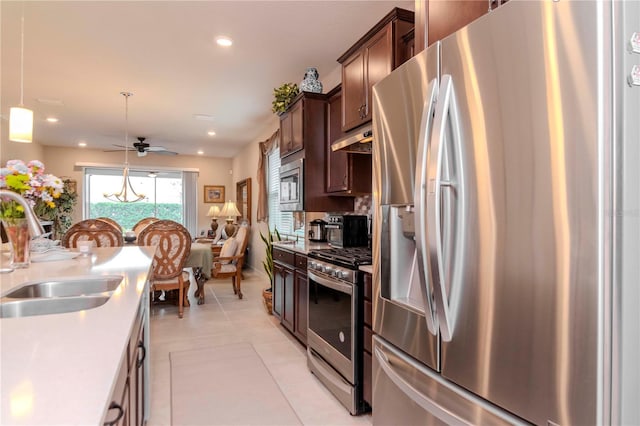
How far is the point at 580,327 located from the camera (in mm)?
828

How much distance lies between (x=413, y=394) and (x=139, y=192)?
8.77 m

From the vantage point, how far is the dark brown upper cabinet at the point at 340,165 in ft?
10.2

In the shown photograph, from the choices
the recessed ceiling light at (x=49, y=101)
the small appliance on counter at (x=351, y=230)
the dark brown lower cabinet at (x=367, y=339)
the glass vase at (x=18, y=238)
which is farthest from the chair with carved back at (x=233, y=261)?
the dark brown lower cabinet at (x=367, y=339)

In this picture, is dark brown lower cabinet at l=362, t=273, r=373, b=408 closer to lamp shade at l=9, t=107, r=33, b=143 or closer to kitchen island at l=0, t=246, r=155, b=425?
kitchen island at l=0, t=246, r=155, b=425

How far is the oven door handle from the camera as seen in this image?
2.24 m

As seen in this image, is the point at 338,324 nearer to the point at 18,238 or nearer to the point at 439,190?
the point at 439,190

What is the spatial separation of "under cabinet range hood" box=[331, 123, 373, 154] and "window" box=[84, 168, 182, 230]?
688cm

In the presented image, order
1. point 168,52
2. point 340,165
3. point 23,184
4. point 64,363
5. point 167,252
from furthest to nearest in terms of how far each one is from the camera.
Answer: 1. point 167,252
2. point 168,52
3. point 340,165
4. point 23,184
5. point 64,363

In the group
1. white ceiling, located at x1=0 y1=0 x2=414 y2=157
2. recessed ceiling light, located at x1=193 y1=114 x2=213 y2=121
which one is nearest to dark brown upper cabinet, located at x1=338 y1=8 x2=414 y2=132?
white ceiling, located at x1=0 y1=0 x2=414 y2=157

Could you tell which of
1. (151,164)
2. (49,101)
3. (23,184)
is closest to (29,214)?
(23,184)

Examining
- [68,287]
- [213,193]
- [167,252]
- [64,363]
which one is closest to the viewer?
[64,363]

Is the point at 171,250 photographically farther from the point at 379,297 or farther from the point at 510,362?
the point at 510,362

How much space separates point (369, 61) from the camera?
8.00 feet

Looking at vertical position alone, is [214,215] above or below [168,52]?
below
